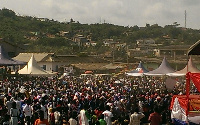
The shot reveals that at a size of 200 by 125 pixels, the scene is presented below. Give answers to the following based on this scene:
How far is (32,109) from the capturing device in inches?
667

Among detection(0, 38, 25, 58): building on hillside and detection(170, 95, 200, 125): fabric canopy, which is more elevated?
detection(0, 38, 25, 58): building on hillside

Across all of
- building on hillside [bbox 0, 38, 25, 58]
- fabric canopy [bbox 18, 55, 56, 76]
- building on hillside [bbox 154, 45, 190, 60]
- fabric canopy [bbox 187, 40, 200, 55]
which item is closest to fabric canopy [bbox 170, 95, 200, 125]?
fabric canopy [bbox 187, 40, 200, 55]

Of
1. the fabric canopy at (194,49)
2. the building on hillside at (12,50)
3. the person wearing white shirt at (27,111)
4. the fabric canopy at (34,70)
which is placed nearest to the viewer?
the fabric canopy at (194,49)

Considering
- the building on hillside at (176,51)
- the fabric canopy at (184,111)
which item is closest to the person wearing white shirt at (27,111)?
the fabric canopy at (184,111)

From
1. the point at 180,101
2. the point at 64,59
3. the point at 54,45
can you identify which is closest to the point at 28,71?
the point at 180,101

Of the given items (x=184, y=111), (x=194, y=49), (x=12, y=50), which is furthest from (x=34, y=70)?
(x=12, y=50)

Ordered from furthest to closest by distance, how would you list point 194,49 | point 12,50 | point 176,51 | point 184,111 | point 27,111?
point 176,51 < point 12,50 < point 27,111 < point 194,49 < point 184,111

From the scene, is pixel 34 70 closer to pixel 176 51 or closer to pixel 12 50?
pixel 12 50

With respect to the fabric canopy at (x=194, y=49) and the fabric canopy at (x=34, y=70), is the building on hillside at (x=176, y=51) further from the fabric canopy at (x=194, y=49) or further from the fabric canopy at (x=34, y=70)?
the fabric canopy at (x=194, y=49)

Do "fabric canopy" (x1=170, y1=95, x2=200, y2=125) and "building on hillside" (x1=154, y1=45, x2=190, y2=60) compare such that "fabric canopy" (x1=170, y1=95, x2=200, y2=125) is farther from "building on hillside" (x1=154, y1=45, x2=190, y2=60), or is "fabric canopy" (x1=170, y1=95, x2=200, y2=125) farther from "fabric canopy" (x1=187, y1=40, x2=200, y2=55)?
"building on hillside" (x1=154, y1=45, x2=190, y2=60)

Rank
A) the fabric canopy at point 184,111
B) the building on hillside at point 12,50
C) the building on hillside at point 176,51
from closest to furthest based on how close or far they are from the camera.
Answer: the fabric canopy at point 184,111 < the building on hillside at point 12,50 < the building on hillside at point 176,51

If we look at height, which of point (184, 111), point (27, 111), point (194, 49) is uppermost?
point (194, 49)

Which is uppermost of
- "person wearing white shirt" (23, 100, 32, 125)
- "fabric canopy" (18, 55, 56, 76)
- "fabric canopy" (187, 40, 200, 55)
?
"fabric canopy" (187, 40, 200, 55)

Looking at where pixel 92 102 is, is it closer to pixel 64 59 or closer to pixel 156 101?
pixel 156 101
